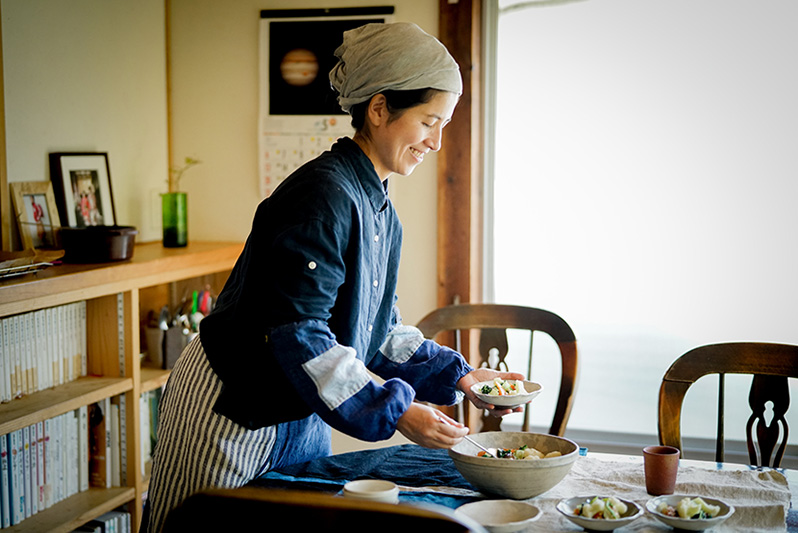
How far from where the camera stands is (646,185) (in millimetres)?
3041

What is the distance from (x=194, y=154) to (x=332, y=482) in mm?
2125

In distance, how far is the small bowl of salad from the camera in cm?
175

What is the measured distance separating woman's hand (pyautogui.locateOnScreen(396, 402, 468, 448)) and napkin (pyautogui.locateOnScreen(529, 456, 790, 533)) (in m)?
0.20

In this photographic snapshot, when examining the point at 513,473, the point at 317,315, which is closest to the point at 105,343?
the point at 317,315

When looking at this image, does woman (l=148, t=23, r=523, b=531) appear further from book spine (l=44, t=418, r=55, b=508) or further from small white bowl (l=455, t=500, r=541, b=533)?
book spine (l=44, t=418, r=55, b=508)

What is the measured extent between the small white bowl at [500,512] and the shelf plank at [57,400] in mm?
1383

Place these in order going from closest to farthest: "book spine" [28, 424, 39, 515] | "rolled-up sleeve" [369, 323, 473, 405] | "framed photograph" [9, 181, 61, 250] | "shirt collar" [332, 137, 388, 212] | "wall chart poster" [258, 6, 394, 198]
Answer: "shirt collar" [332, 137, 388, 212] < "rolled-up sleeve" [369, 323, 473, 405] < "book spine" [28, 424, 39, 515] < "framed photograph" [9, 181, 61, 250] < "wall chart poster" [258, 6, 394, 198]

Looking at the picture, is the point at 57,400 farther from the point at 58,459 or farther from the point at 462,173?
the point at 462,173

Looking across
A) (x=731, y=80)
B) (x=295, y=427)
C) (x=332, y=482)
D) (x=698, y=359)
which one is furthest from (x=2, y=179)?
(x=731, y=80)

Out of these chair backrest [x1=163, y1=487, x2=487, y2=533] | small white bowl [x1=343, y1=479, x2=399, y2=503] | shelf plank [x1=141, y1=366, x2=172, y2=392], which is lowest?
shelf plank [x1=141, y1=366, x2=172, y2=392]

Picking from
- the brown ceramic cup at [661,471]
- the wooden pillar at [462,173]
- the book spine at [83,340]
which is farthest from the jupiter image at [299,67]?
the brown ceramic cup at [661,471]

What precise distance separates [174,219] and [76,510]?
1083 millimetres

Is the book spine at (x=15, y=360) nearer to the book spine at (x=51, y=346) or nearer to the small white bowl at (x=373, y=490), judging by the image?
the book spine at (x=51, y=346)

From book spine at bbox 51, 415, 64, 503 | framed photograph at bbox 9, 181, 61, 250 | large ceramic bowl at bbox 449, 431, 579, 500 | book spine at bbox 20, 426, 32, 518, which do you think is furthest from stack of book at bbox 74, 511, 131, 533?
large ceramic bowl at bbox 449, 431, 579, 500
